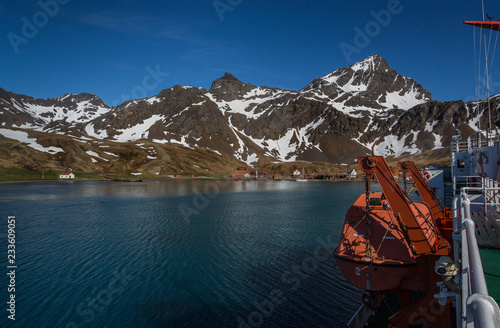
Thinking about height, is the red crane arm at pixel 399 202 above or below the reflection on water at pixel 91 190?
above

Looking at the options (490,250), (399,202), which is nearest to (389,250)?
(399,202)

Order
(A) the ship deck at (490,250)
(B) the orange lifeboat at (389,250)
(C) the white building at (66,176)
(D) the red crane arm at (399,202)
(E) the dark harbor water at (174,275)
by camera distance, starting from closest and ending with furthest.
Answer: (A) the ship deck at (490,250) → (B) the orange lifeboat at (389,250) → (D) the red crane arm at (399,202) → (E) the dark harbor water at (174,275) → (C) the white building at (66,176)

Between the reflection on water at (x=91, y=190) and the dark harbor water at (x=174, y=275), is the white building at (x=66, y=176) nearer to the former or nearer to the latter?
Result: the reflection on water at (x=91, y=190)

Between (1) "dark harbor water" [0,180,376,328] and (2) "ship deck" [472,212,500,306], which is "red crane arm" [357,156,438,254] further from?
(1) "dark harbor water" [0,180,376,328]

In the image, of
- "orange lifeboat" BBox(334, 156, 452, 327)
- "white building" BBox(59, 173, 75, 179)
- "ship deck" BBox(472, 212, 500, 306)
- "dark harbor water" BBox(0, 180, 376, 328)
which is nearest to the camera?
"ship deck" BBox(472, 212, 500, 306)

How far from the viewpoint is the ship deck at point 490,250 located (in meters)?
7.16

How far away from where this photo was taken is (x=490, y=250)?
29.5ft

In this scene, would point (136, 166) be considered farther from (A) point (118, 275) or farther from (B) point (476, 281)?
(B) point (476, 281)

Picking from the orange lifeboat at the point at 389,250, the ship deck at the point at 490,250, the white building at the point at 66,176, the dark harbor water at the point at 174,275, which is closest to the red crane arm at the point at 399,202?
the orange lifeboat at the point at 389,250

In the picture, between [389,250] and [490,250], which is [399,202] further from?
[490,250]

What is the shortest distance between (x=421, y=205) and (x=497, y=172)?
870cm

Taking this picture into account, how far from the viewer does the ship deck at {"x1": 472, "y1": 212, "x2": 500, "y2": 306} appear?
Answer: 7.16 m

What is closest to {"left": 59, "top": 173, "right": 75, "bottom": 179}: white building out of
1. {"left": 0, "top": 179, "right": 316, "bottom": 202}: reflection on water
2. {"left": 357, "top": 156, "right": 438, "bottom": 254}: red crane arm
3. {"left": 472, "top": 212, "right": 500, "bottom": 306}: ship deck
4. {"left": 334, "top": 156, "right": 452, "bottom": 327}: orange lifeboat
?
{"left": 0, "top": 179, "right": 316, "bottom": 202}: reflection on water

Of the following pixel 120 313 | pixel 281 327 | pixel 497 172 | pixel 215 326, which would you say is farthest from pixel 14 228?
pixel 497 172
